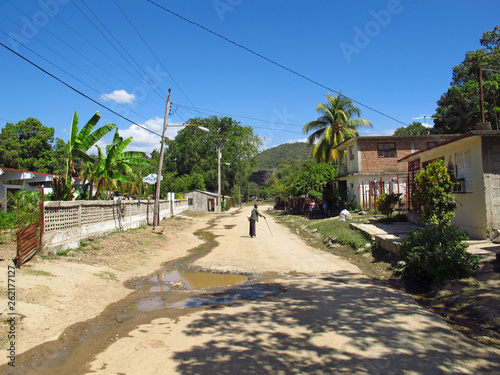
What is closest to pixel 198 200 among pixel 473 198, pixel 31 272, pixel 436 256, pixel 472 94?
pixel 472 94

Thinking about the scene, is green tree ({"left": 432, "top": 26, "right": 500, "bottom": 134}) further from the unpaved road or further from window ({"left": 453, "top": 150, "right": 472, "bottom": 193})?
the unpaved road

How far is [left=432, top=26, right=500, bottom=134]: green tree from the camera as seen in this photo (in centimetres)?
2873

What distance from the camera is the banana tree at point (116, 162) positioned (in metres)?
14.0

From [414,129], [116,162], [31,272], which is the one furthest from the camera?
[414,129]

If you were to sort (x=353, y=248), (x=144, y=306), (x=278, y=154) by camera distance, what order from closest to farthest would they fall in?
(x=144, y=306)
(x=353, y=248)
(x=278, y=154)

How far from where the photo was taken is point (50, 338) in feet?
15.9

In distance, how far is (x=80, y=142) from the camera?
12875 mm

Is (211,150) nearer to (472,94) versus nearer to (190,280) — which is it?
(472,94)

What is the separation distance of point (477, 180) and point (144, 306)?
32.7ft

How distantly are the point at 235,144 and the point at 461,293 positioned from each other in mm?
58830

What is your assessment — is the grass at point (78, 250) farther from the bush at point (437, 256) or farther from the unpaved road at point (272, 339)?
the bush at point (437, 256)

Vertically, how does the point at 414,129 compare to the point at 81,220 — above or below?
above

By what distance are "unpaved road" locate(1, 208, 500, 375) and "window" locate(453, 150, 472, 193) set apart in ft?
19.1

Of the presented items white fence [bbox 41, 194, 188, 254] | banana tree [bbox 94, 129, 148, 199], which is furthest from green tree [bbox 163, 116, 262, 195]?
banana tree [bbox 94, 129, 148, 199]
